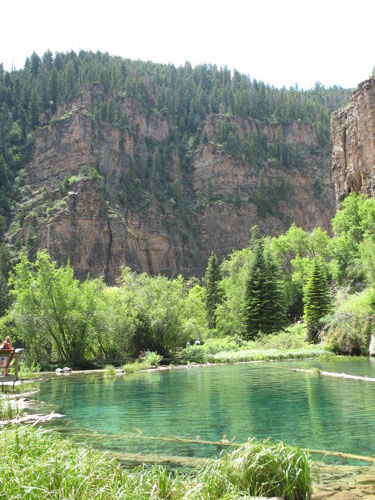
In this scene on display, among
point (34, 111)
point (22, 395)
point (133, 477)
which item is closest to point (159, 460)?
point (133, 477)

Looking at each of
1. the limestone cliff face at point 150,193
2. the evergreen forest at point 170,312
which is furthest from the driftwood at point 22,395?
the limestone cliff face at point 150,193

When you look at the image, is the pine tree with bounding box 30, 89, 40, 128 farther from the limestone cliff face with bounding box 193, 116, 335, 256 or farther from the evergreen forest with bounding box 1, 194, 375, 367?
the evergreen forest with bounding box 1, 194, 375, 367

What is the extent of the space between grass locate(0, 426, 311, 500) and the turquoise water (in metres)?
2.06

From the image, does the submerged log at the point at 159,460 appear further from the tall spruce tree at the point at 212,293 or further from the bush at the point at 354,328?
the tall spruce tree at the point at 212,293

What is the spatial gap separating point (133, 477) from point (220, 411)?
830cm

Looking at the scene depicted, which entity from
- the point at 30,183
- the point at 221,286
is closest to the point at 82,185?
the point at 30,183

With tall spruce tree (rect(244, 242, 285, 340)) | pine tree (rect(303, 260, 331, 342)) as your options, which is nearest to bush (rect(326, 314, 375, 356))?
pine tree (rect(303, 260, 331, 342))

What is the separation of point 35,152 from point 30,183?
1066 centimetres

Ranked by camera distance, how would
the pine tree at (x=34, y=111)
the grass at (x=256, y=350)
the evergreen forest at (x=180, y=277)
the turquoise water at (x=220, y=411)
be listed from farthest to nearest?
the pine tree at (x=34, y=111), the grass at (x=256, y=350), the evergreen forest at (x=180, y=277), the turquoise water at (x=220, y=411)

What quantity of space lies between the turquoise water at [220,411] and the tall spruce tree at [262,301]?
27.2m

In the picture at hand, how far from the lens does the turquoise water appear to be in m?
10.0

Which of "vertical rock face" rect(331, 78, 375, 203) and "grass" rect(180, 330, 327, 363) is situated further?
"vertical rock face" rect(331, 78, 375, 203)

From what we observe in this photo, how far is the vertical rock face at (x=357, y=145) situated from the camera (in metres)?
58.7

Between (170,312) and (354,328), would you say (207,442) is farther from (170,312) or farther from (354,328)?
(170,312)
